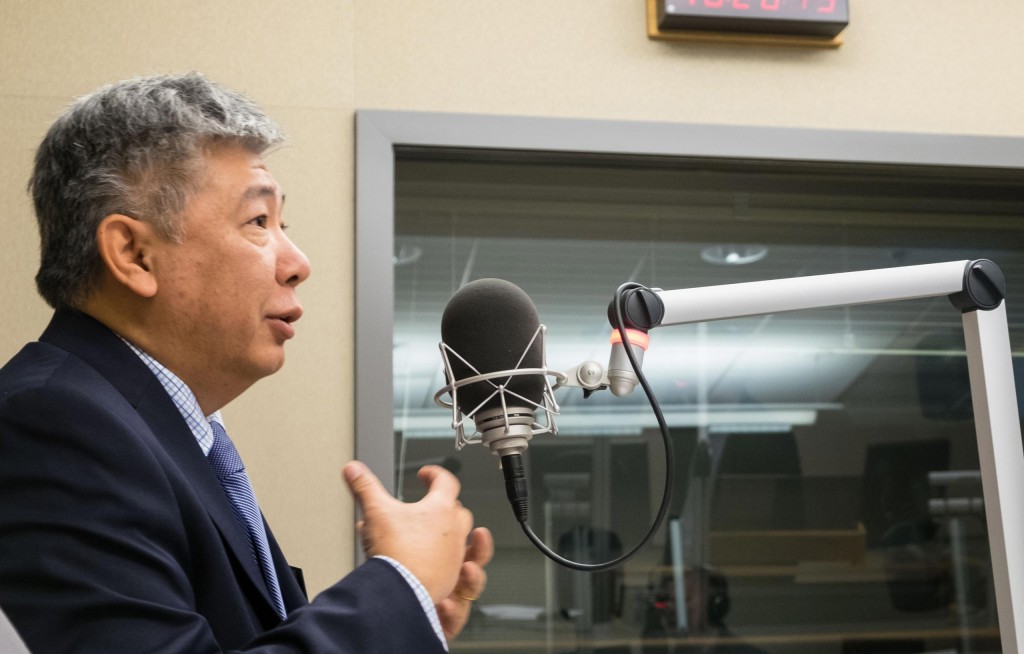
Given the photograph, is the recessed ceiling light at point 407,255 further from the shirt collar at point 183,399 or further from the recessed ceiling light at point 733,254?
the shirt collar at point 183,399

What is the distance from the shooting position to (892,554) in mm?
2438

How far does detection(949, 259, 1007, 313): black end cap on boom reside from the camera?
4.00 ft

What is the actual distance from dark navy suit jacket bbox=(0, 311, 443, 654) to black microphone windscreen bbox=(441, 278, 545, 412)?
0.23 m

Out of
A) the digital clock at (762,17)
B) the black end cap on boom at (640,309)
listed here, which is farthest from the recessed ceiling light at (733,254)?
the black end cap on boom at (640,309)

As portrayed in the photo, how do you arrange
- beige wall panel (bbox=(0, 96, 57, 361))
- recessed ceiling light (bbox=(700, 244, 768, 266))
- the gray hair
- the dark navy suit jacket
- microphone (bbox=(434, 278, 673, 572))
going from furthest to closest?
recessed ceiling light (bbox=(700, 244, 768, 266)), beige wall panel (bbox=(0, 96, 57, 361)), the gray hair, microphone (bbox=(434, 278, 673, 572)), the dark navy suit jacket

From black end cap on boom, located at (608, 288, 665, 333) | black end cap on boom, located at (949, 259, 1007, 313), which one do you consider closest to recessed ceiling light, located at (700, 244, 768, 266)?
black end cap on boom, located at (949, 259, 1007, 313)

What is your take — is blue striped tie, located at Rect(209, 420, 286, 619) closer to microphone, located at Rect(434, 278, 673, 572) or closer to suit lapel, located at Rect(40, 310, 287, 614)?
suit lapel, located at Rect(40, 310, 287, 614)

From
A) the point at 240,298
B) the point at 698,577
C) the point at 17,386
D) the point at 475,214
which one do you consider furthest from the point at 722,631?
the point at 17,386

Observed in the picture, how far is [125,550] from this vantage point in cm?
86

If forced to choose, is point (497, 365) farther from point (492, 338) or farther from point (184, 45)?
point (184, 45)

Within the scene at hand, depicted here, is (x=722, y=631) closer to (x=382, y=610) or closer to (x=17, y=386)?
(x=382, y=610)

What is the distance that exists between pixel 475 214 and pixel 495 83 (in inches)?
10.7

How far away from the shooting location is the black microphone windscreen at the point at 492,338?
1077 millimetres

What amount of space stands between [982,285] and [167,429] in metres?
0.87
